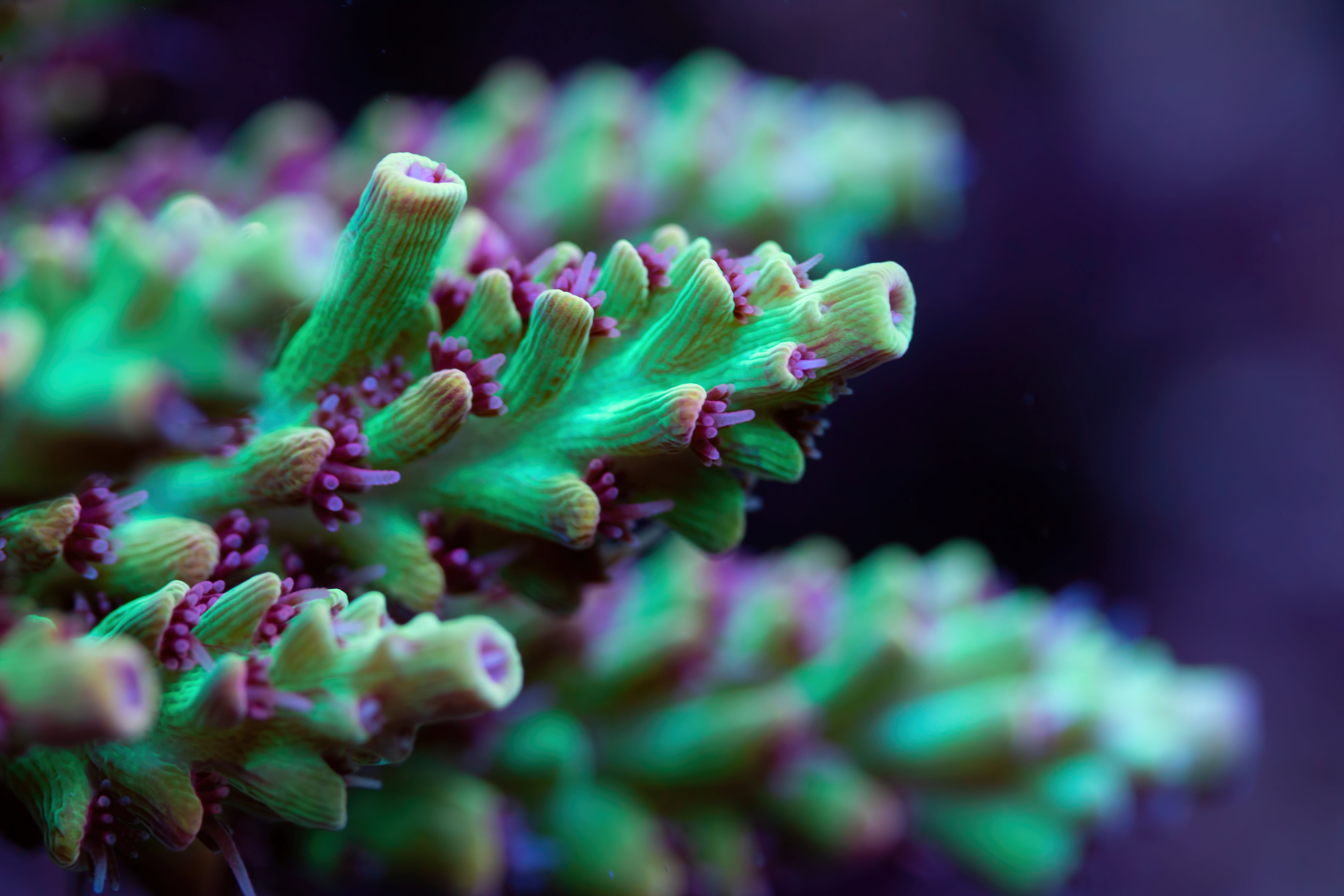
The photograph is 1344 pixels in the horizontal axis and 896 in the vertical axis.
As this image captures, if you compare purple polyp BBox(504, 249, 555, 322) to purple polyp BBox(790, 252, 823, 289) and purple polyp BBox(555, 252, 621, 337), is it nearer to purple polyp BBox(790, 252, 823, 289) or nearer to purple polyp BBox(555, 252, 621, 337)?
purple polyp BBox(555, 252, 621, 337)

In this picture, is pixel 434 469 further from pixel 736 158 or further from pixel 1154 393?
pixel 1154 393

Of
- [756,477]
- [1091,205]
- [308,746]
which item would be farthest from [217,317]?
[1091,205]

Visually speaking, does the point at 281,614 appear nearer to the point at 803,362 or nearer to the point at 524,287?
the point at 524,287

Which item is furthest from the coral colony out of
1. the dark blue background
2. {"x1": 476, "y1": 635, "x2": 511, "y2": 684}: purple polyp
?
the dark blue background

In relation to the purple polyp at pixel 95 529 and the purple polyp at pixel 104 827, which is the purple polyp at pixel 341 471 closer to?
the purple polyp at pixel 95 529

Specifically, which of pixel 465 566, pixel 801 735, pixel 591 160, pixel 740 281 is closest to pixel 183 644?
pixel 465 566

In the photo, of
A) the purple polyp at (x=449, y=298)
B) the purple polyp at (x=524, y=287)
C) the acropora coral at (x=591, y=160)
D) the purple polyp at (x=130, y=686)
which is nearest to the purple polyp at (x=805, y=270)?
the purple polyp at (x=524, y=287)
